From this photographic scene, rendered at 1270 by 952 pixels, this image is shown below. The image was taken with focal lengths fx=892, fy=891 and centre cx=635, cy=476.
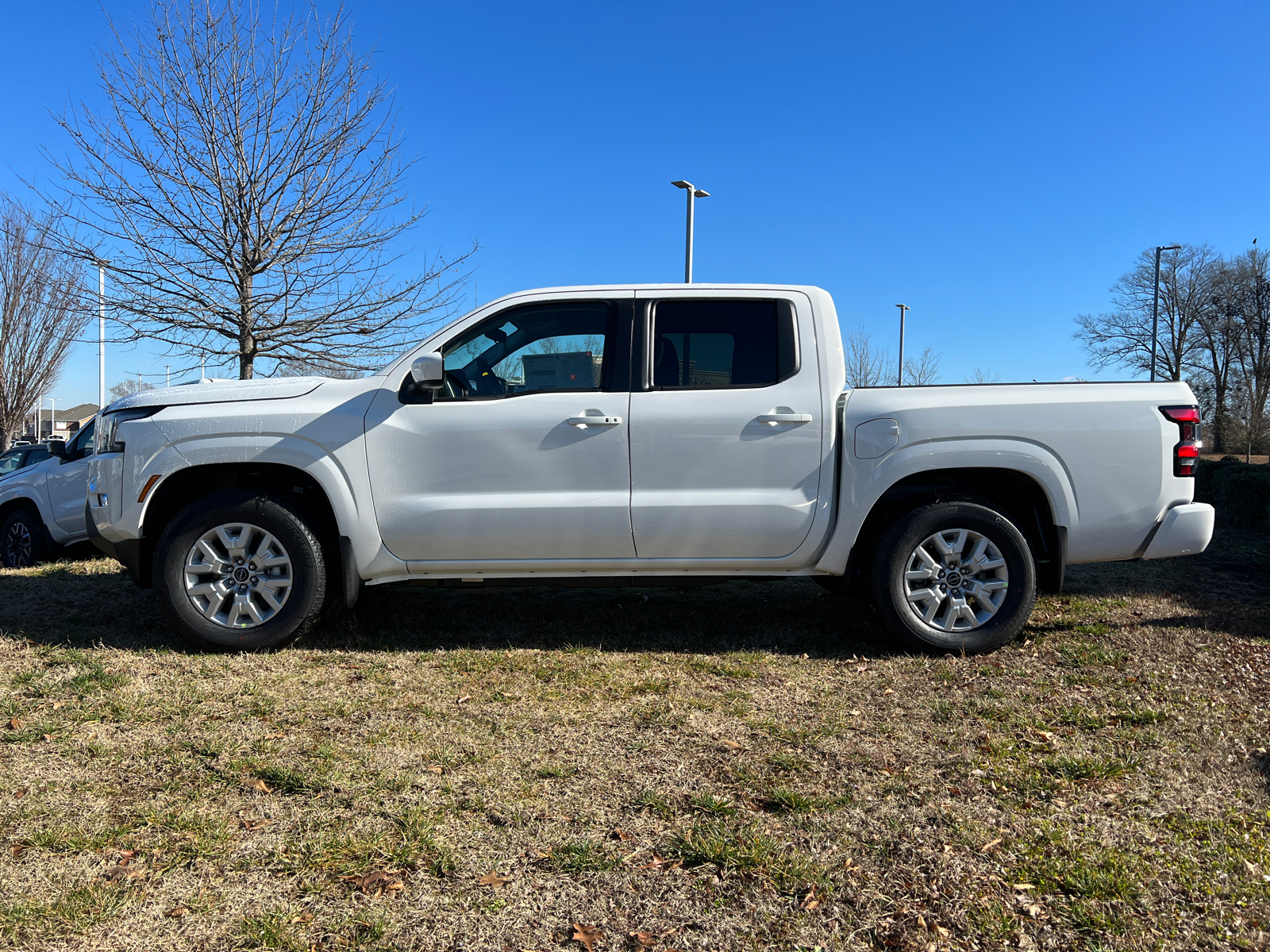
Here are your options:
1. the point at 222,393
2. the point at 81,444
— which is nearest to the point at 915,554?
the point at 222,393

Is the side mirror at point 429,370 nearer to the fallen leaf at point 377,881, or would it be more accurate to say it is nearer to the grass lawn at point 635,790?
the grass lawn at point 635,790

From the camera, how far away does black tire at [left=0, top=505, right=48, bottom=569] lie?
9328 millimetres

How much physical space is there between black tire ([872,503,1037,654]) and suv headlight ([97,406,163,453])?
13.6 feet

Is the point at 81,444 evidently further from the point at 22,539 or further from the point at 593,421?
the point at 593,421

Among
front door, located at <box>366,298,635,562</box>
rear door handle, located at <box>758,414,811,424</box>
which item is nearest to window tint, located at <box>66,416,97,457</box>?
front door, located at <box>366,298,635,562</box>

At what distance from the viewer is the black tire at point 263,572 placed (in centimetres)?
488

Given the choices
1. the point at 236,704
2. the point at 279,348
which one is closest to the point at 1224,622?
the point at 236,704

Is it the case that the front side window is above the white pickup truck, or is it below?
above

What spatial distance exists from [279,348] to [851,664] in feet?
29.6

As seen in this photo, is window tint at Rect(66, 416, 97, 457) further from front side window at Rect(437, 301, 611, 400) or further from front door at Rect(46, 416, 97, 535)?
front side window at Rect(437, 301, 611, 400)

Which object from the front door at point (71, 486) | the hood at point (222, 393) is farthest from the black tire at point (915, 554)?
the front door at point (71, 486)

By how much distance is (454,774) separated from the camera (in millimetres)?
3418

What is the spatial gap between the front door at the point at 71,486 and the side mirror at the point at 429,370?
593 cm

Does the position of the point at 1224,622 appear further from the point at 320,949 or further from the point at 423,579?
the point at 320,949
